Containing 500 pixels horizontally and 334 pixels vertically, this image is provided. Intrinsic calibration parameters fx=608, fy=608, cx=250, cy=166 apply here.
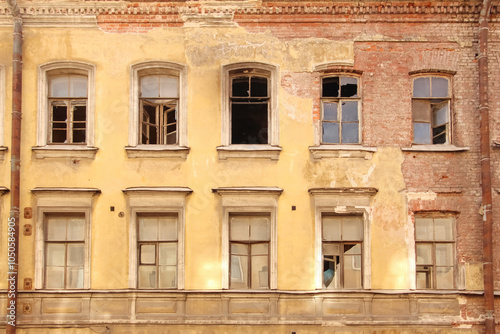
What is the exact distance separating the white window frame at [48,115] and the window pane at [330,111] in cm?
479

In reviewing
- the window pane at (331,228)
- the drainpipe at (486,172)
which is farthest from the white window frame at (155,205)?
the drainpipe at (486,172)

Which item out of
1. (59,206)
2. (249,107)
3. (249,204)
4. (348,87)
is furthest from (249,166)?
(59,206)

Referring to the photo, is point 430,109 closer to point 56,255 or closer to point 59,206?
point 59,206

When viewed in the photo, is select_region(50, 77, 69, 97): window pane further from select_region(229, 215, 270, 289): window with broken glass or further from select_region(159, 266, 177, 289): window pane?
select_region(229, 215, 270, 289): window with broken glass

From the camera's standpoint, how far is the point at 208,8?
41.8 feet

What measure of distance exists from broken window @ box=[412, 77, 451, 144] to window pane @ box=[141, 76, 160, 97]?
541 cm

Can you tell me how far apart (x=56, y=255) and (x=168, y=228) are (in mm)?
2325

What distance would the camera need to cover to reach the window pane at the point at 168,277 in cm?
1222

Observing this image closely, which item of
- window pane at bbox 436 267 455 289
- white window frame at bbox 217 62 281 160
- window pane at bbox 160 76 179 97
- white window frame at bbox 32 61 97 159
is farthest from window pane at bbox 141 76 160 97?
window pane at bbox 436 267 455 289

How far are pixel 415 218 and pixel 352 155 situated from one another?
5.97 feet

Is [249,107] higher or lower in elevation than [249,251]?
higher

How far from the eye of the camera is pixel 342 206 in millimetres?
12266

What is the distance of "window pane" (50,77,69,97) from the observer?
12.8m

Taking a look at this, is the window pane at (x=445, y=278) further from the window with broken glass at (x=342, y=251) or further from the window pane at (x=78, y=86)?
the window pane at (x=78, y=86)
